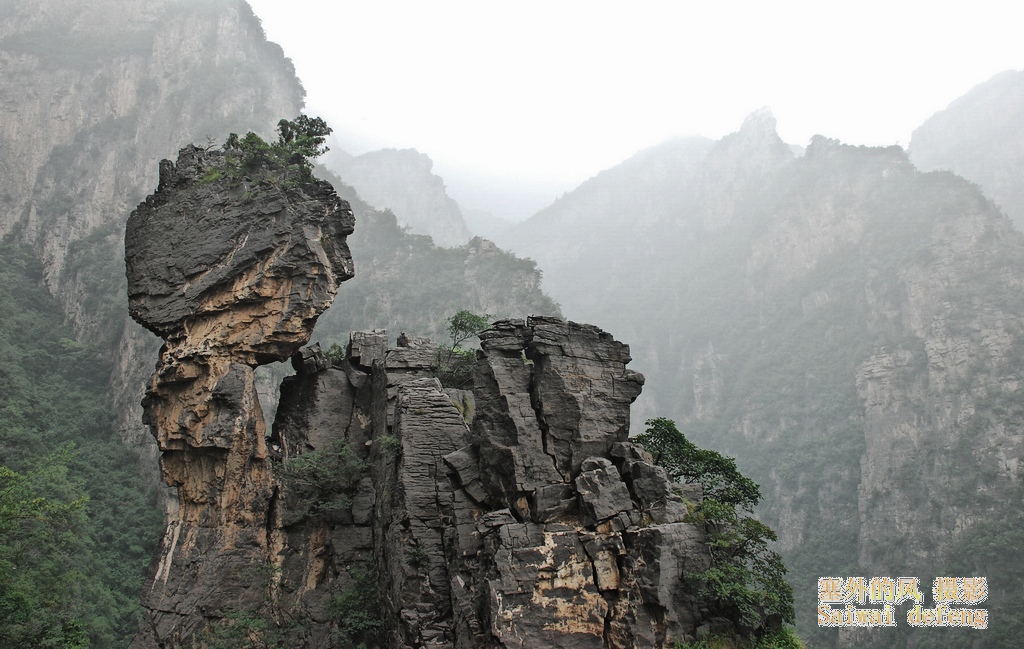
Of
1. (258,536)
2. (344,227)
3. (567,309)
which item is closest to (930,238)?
(567,309)

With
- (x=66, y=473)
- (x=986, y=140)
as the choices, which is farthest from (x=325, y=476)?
(x=986, y=140)

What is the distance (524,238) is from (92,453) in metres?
103

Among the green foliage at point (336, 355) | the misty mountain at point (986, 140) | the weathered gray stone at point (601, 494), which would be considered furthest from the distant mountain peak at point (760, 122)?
the weathered gray stone at point (601, 494)

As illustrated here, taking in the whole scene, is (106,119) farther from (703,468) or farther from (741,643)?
(741,643)

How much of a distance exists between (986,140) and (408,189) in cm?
9197

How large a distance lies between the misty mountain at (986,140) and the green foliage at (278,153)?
92833 mm

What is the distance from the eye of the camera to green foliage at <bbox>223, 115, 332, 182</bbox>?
21984 mm

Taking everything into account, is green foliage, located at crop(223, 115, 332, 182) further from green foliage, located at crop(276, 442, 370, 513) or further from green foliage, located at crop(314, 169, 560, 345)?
green foliage, located at crop(314, 169, 560, 345)

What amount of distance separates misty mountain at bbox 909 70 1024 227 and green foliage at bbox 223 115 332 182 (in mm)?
92833

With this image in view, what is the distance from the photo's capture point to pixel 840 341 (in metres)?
71.2

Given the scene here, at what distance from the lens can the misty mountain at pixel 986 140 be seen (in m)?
88.4

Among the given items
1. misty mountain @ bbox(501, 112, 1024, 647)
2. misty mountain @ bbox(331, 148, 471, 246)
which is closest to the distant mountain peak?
misty mountain @ bbox(501, 112, 1024, 647)

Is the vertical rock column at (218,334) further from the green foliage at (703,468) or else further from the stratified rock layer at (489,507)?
the green foliage at (703,468)

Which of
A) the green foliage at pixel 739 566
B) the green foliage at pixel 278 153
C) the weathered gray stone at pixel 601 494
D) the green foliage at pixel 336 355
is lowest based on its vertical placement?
the green foliage at pixel 739 566
